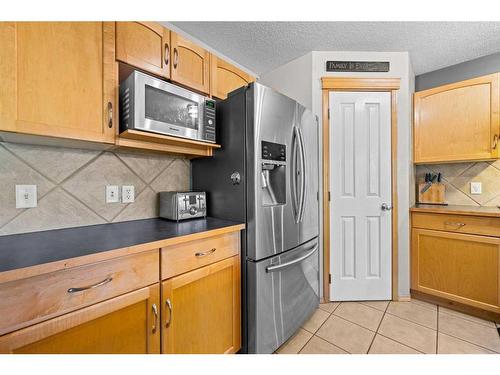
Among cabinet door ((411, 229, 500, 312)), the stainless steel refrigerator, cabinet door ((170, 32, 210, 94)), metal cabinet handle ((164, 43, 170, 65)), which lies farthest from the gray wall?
Answer: metal cabinet handle ((164, 43, 170, 65))

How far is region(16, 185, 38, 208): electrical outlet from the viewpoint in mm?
1121

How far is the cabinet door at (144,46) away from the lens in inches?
46.7

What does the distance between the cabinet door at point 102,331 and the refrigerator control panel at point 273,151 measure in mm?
913

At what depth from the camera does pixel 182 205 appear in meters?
1.47

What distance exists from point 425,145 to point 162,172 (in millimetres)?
2479

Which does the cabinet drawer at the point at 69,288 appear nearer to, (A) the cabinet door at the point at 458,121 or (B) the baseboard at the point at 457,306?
(B) the baseboard at the point at 457,306

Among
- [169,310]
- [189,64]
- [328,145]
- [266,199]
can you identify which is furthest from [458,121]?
[169,310]

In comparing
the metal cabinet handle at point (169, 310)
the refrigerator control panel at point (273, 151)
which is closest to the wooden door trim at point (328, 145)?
the refrigerator control panel at point (273, 151)

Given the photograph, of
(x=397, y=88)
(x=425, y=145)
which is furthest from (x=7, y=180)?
(x=425, y=145)

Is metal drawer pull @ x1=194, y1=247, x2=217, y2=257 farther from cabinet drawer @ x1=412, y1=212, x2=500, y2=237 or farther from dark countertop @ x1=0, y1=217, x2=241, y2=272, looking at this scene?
cabinet drawer @ x1=412, y1=212, x2=500, y2=237

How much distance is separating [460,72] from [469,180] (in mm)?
1134

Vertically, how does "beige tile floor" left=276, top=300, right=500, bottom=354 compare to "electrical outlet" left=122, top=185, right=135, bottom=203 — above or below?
below

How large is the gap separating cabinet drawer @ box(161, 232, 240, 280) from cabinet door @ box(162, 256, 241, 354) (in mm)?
32
